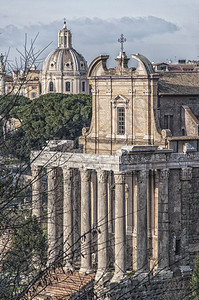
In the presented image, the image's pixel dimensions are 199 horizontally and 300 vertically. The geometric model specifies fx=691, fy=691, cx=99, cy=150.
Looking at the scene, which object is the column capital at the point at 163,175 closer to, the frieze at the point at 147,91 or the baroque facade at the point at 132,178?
the baroque facade at the point at 132,178

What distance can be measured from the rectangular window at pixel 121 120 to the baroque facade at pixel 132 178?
6 cm

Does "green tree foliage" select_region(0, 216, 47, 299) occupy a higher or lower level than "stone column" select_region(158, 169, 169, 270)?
lower

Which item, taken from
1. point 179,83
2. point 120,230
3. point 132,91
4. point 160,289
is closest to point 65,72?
point 179,83

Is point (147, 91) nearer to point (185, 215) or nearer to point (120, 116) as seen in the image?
point (120, 116)

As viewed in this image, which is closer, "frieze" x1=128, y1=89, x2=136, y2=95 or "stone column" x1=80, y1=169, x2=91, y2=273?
"stone column" x1=80, y1=169, x2=91, y2=273

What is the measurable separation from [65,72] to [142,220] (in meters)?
126

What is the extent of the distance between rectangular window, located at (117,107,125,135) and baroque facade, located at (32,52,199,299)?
0.06 metres

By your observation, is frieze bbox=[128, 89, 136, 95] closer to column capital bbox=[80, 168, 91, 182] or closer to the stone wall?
column capital bbox=[80, 168, 91, 182]

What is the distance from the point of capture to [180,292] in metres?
37.4

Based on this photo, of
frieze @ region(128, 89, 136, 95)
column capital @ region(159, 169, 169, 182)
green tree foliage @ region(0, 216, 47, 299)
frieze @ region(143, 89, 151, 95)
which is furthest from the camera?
frieze @ region(128, 89, 136, 95)

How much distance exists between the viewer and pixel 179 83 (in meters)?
41.5

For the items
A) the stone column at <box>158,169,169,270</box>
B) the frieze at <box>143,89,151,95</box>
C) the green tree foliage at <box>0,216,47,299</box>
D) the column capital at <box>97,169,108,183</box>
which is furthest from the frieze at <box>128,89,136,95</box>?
the green tree foliage at <box>0,216,47,299</box>

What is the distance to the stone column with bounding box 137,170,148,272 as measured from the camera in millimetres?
35781

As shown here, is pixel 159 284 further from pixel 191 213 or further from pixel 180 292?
pixel 191 213
